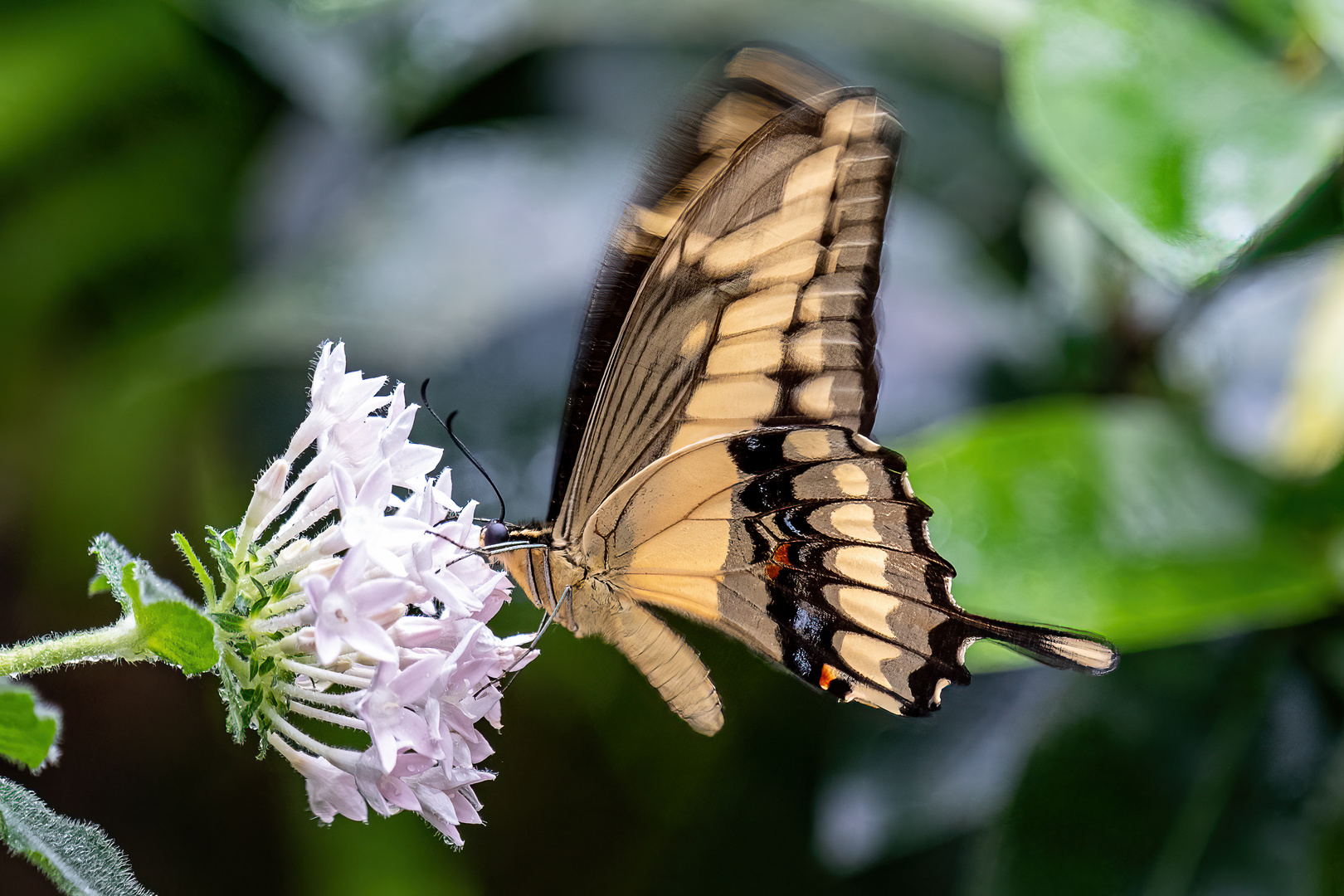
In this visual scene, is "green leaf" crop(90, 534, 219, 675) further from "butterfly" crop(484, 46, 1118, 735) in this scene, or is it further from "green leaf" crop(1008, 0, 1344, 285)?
"green leaf" crop(1008, 0, 1344, 285)

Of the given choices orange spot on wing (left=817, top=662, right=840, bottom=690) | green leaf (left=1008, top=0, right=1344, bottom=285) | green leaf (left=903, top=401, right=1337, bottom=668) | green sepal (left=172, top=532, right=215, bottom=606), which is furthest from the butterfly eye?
green leaf (left=1008, top=0, right=1344, bottom=285)

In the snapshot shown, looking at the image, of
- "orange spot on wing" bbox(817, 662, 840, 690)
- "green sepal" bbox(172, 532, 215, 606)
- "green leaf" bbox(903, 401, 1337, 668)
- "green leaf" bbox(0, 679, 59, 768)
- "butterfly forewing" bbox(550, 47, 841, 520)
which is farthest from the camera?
"green leaf" bbox(903, 401, 1337, 668)

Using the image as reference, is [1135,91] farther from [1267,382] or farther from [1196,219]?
[1267,382]

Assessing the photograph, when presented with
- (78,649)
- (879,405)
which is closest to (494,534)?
(78,649)

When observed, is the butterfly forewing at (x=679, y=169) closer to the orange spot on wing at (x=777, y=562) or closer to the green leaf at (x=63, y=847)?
the orange spot on wing at (x=777, y=562)

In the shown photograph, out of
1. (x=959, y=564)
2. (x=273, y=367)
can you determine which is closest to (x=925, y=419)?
(x=959, y=564)

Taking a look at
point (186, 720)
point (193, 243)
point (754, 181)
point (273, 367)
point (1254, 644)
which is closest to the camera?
point (754, 181)
